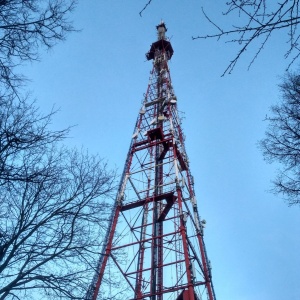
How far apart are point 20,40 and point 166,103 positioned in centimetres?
1458

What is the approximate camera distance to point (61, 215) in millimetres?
6172

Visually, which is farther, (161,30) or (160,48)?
(161,30)

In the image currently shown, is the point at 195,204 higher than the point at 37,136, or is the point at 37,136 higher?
the point at 195,204

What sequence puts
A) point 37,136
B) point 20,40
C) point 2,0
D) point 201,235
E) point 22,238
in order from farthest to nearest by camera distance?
point 201,235, point 22,238, point 37,136, point 20,40, point 2,0

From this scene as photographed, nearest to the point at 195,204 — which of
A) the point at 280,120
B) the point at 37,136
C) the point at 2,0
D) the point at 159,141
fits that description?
the point at 159,141

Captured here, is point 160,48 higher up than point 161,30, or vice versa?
point 161,30

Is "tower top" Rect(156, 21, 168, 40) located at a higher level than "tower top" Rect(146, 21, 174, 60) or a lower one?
higher

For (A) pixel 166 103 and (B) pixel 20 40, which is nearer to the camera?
(B) pixel 20 40

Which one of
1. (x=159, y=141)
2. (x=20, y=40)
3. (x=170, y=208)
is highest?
(x=159, y=141)

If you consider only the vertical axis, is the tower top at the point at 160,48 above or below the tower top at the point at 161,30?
below

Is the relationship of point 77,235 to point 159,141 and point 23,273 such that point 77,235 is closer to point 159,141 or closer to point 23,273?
point 23,273

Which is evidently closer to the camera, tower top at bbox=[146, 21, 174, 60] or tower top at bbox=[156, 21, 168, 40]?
tower top at bbox=[146, 21, 174, 60]

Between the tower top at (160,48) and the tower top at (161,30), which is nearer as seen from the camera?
the tower top at (160,48)

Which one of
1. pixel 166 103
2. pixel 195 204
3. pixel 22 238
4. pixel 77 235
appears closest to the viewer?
pixel 22 238
